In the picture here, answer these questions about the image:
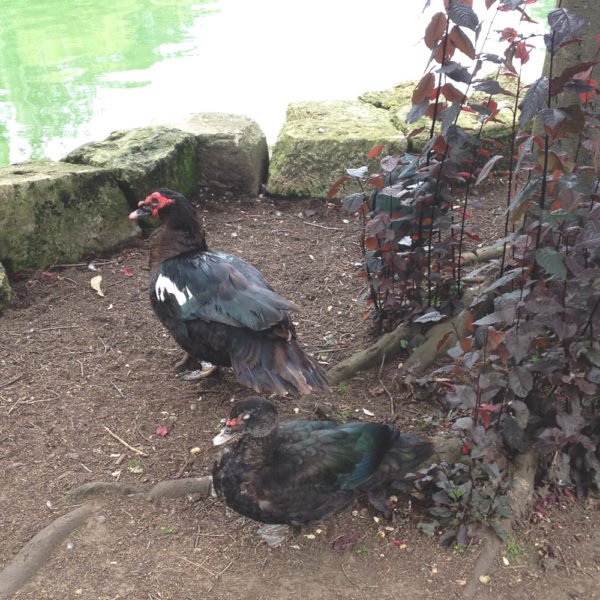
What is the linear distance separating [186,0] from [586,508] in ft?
58.6

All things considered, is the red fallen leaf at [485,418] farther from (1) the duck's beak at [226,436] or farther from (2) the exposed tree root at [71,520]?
(2) the exposed tree root at [71,520]

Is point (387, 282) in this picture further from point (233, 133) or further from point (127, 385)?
point (233, 133)

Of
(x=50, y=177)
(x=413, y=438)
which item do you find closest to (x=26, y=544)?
(x=413, y=438)

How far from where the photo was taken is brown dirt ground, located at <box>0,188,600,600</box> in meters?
2.74

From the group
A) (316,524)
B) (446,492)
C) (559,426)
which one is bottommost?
(316,524)

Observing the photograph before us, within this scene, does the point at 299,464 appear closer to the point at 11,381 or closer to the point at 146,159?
the point at 11,381

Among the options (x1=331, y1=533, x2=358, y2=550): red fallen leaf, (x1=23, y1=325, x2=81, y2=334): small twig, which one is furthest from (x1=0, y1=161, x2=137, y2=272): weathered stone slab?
(x1=331, y1=533, x2=358, y2=550): red fallen leaf

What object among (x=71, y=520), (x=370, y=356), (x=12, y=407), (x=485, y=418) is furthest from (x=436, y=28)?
(x=12, y=407)

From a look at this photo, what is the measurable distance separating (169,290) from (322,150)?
9.36ft

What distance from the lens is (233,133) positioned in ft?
20.7

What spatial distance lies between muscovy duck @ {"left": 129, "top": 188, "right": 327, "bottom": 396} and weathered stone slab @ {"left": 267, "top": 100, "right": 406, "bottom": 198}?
229cm

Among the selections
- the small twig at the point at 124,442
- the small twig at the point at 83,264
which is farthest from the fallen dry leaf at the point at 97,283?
the small twig at the point at 124,442

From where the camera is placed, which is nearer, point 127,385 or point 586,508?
point 586,508

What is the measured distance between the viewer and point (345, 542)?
2.89 meters
